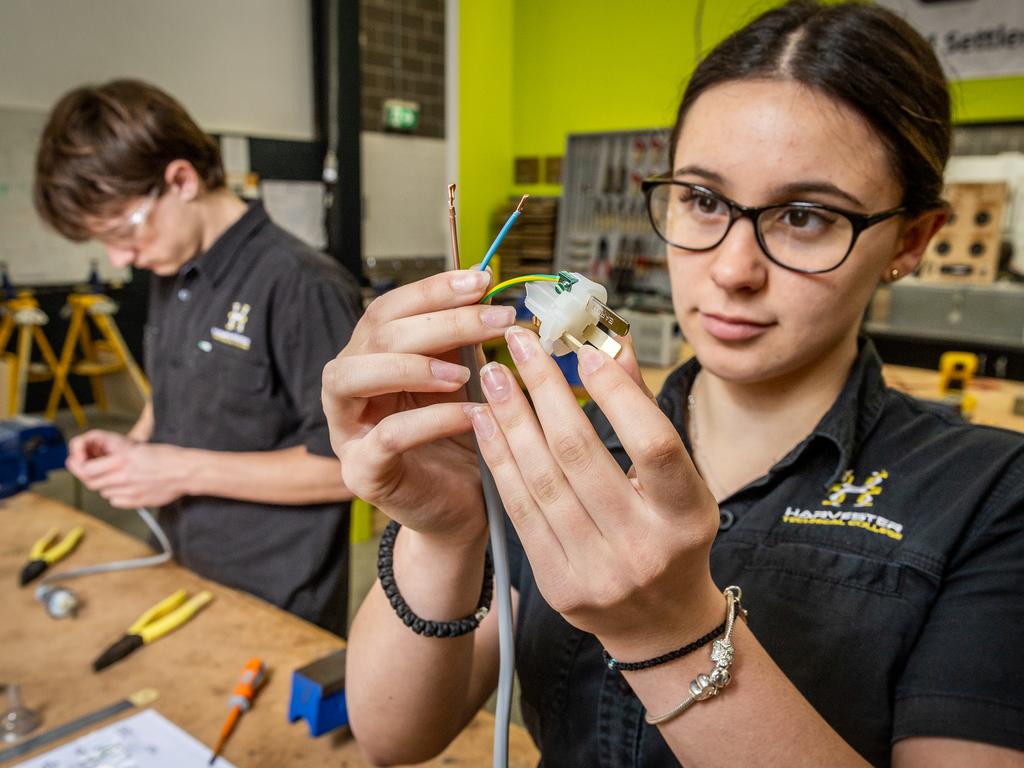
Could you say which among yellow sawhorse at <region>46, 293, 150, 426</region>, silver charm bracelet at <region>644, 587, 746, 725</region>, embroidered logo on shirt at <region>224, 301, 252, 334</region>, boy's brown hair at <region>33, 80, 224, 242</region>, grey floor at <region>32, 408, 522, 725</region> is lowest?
grey floor at <region>32, 408, 522, 725</region>

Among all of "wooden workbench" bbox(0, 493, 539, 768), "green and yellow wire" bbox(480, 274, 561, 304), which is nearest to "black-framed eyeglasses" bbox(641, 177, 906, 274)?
"green and yellow wire" bbox(480, 274, 561, 304)

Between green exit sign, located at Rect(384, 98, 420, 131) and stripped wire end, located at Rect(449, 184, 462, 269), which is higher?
green exit sign, located at Rect(384, 98, 420, 131)

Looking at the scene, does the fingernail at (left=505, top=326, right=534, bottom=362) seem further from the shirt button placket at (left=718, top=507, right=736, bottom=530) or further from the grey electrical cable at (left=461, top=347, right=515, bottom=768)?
the shirt button placket at (left=718, top=507, right=736, bottom=530)

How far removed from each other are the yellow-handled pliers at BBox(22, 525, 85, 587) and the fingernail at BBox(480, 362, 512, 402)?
1.23m

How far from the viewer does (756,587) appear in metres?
0.73

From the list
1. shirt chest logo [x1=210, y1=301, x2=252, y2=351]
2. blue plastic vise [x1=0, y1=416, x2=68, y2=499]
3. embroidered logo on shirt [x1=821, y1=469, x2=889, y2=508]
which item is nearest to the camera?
embroidered logo on shirt [x1=821, y1=469, x2=889, y2=508]

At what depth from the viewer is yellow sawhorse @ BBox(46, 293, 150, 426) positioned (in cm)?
420

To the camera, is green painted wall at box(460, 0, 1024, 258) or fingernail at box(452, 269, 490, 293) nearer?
fingernail at box(452, 269, 490, 293)

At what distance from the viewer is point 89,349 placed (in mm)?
4434

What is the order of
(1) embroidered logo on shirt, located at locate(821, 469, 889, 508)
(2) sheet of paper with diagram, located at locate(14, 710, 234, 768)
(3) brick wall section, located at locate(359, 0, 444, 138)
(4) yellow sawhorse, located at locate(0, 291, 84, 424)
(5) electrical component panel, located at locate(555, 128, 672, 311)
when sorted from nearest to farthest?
1. (1) embroidered logo on shirt, located at locate(821, 469, 889, 508)
2. (2) sheet of paper with diagram, located at locate(14, 710, 234, 768)
3. (4) yellow sawhorse, located at locate(0, 291, 84, 424)
4. (5) electrical component panel, located at locate(555, 128, 672, 311)
5. (3) brick wall section, located at locate(359, 0, 444, 138)

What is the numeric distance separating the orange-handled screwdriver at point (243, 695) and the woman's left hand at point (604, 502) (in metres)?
0.64

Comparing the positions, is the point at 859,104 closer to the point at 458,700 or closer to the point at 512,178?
the point at 458,700

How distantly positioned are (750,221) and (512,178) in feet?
14.5

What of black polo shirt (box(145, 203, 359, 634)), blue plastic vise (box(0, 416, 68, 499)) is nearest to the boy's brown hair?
black polo shirt (box(145, 203, 359, 634))
